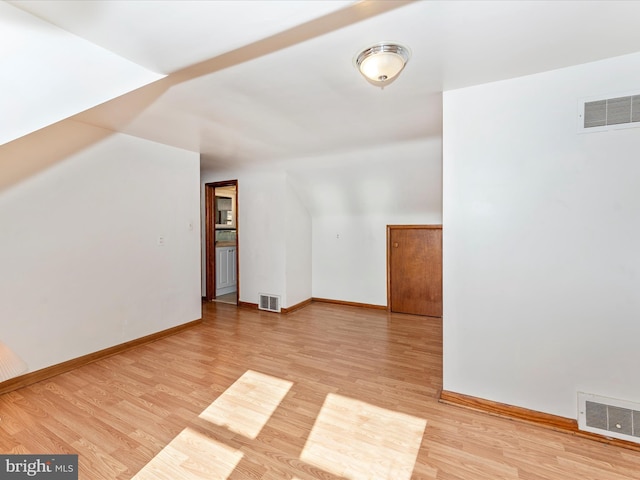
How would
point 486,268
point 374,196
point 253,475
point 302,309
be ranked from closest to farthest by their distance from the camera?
point 253,475, point 486,268, point 374,196, point 302,309

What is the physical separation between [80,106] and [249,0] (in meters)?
1.15

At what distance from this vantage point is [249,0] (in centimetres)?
112

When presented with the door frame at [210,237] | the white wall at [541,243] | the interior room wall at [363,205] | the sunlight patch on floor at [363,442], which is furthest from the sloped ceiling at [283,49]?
the door frame at [210,237]

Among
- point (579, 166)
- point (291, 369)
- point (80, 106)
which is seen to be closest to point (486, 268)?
point (579, 166)

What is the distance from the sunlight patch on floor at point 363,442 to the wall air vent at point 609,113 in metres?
2.16

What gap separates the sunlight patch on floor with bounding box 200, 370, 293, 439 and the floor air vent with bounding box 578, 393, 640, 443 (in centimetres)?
198

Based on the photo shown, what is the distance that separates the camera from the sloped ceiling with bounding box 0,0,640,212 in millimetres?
1231

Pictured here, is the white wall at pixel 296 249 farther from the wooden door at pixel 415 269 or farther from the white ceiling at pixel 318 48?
the white ceiling at pixel 318 48

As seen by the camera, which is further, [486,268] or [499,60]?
[486,268]

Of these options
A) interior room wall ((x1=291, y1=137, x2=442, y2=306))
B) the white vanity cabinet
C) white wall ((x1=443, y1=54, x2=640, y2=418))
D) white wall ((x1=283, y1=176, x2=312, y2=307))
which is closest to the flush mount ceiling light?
white wall ((x1=443, y1=54, x2=640, y2=418))

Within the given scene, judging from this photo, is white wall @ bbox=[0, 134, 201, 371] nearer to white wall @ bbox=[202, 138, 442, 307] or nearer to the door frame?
white wall @ bbox=[202, 138, 442, 307]

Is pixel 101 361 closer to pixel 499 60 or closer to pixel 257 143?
pixel 257 143

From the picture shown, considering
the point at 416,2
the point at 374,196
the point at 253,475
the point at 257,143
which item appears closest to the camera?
the point at 416,2

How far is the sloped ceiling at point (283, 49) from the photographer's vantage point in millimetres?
1231
